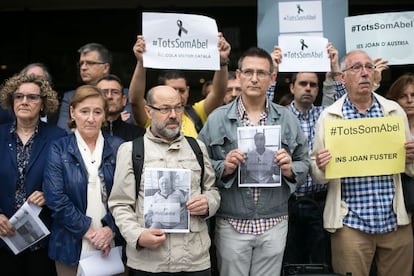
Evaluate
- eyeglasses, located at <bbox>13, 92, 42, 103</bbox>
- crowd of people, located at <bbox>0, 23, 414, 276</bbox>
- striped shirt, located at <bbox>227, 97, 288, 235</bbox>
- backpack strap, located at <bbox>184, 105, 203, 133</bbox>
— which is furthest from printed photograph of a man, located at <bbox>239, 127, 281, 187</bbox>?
eyeglasses, located at <bbox>13, 92, 42, 103</bbox>

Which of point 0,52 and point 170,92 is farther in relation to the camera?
point 0,52

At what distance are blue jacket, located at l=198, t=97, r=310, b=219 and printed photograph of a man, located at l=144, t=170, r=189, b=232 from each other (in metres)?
0.35

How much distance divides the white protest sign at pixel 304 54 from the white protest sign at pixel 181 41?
0.66 metres

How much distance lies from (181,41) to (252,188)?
1330mm

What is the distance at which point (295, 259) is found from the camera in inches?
169

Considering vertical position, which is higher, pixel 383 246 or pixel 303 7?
pixel 303 7

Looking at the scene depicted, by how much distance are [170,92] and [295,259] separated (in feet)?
5.49

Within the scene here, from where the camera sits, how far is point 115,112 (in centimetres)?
425

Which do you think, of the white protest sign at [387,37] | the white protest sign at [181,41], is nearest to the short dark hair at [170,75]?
the white protest sign at [181,41]

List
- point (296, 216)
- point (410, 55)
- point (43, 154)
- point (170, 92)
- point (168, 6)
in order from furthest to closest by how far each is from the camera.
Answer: point (168, 6), point (410, 55), point (296, 216), point (43, 154), point (170, 92)

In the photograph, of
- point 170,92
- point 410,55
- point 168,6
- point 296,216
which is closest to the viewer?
point 170,92

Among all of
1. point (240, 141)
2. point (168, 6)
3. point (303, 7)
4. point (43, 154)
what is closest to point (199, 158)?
point (240, 141)

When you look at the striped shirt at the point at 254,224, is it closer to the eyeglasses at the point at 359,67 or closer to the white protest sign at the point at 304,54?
the eyeglasses at the point at 359,67

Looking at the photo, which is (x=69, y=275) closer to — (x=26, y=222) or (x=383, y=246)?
(x=26, y=222)
